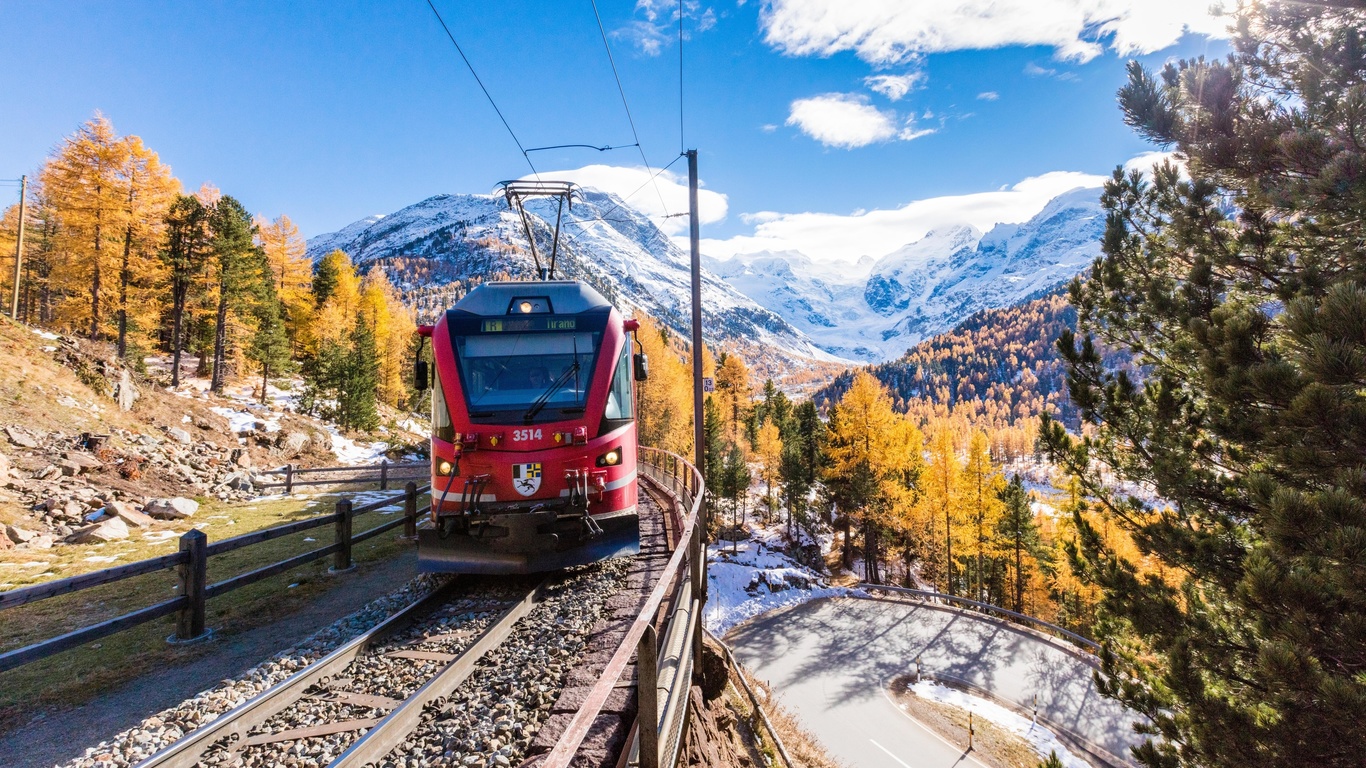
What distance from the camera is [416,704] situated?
14.1ft

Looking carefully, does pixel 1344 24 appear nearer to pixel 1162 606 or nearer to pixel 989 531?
pixel 1162 606

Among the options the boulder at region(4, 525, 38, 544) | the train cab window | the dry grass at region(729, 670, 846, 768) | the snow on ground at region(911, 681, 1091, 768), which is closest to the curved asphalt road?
the snow on ground at region(911, 681, 1091, 768)

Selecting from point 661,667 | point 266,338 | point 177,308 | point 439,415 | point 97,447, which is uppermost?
point 177,308

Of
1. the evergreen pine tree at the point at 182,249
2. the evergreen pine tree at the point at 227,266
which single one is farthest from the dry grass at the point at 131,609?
the evergreen pine tree at the point at 227,266

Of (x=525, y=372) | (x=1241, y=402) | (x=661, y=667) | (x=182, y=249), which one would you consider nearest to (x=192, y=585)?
(x=525, y=372)

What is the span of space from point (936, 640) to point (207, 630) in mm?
22502

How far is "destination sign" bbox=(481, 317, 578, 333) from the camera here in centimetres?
759

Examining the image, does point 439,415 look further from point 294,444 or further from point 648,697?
point 294,444

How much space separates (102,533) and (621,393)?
10696mm

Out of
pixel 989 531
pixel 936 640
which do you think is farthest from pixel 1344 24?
pixel 989 531

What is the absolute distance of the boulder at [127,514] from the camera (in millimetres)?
11203

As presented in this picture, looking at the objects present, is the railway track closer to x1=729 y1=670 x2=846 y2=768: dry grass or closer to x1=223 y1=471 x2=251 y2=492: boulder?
x1=729 y1=670 x2=846 y2=768: dry grass

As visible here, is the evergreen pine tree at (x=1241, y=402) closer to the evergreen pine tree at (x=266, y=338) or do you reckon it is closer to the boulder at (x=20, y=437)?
the boulder at (x=20, y=437)

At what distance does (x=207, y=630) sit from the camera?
6703 mm
